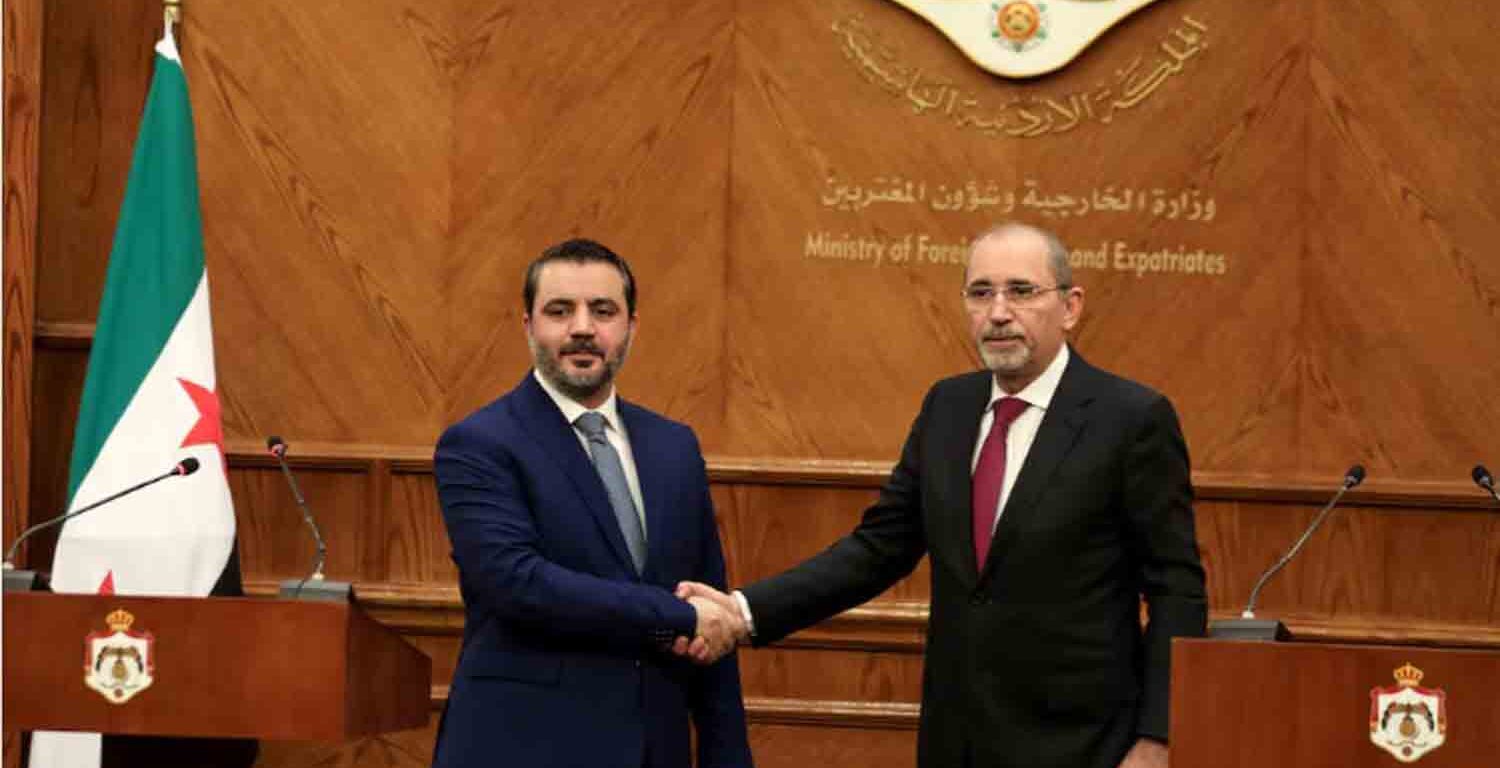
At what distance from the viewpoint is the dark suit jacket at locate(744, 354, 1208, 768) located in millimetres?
3262

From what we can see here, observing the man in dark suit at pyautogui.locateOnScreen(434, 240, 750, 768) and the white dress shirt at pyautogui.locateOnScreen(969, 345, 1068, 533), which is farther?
the white dress shirt at pyautogui.locateOnScreen(969, 345, 1068, 533)

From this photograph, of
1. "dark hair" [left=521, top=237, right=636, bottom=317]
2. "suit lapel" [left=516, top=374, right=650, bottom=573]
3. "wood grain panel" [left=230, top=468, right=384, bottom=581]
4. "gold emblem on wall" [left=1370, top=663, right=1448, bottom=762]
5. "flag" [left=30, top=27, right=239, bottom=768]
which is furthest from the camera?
"wood grain panel" [left=230, top=468, right=384, bottom=581]

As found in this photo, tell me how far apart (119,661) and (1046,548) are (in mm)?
1399

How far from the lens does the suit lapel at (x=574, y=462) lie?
10.8 feet

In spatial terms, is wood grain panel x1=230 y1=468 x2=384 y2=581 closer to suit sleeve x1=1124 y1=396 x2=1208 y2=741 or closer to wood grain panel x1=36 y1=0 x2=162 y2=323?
wood grain panel x1=36 y1=0 x2=162 y2=323

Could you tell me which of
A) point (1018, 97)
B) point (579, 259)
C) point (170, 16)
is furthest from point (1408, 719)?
point (170, 16)

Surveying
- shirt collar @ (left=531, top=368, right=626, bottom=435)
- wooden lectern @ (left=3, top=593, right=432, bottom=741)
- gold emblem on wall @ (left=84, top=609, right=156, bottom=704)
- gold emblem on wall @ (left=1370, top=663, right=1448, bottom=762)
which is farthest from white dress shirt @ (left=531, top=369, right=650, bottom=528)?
gold emblem on wall @ (left=1370, top=663, right=1448, bottom=762)

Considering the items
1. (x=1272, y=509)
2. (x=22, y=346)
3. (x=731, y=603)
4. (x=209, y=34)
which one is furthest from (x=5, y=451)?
(x=1272, y=509)

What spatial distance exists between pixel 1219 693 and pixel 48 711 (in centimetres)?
171

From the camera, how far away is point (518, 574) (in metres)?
3.20

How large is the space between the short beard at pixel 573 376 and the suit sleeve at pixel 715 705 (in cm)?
21

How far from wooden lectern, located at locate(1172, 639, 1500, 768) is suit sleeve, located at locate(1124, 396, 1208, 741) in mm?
178

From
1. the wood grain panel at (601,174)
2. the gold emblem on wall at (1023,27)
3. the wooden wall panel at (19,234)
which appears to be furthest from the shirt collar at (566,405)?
the wooden wall panel at (19,234)

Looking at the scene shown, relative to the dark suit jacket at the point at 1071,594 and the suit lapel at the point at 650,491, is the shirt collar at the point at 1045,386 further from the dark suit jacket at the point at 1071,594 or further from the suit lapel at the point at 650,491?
the suit lapel at the point at 650,491
